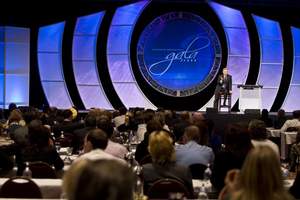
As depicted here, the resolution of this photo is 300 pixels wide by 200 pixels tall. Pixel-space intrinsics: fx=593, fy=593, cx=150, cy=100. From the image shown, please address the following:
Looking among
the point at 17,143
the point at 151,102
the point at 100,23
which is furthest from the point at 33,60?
the point at 17,143

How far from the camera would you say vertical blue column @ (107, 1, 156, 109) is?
66.5ft

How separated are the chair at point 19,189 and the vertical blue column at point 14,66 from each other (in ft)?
48.4

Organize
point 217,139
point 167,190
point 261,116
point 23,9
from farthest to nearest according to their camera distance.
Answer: point 23,9
point 261,116
point 217,139
point 167,190

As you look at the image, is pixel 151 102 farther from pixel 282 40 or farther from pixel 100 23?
pixel 282 40

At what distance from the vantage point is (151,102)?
2017 centimetres

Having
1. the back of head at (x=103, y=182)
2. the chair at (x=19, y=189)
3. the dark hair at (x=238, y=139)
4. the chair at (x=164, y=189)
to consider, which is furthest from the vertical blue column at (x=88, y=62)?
the back of head at (x=103, y=182)

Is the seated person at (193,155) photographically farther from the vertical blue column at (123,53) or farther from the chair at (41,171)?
the vertical blue column at (123,53)

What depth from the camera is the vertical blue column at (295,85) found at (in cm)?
2080

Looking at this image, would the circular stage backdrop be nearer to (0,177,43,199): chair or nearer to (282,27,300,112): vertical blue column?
(282,27,300,112): vertical blue column

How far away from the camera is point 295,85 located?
20875 millimetres

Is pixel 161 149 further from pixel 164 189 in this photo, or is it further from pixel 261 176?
pixel 261 176

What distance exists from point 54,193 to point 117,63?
1499 cm

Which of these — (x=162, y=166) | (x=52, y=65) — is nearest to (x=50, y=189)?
(x=162, y=166)

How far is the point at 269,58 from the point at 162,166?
1590 cm
